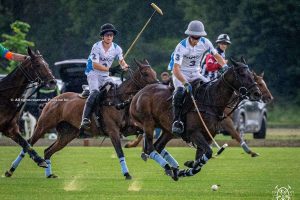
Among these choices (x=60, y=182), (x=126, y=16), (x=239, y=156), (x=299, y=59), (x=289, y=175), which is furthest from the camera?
(x=126, y=16)

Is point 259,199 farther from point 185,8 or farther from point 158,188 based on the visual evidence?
point 185,8

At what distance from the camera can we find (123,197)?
14.2m

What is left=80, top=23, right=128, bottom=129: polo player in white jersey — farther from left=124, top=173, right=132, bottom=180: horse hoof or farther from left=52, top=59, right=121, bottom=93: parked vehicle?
left=52, top=59, right=121, bottom=93: parked vehicle

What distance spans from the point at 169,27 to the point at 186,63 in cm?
3963

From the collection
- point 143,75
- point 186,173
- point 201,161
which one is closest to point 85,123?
point 143,75

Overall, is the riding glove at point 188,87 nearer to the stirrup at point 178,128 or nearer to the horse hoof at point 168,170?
the stirrup at point 178,128

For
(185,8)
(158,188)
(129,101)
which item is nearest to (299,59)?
(185,8)

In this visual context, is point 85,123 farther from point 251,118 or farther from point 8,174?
point 251,118

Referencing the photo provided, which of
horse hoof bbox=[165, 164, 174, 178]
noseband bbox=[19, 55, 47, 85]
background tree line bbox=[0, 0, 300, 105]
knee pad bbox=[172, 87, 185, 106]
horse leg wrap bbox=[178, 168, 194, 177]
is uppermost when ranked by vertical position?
knee pad bbox=[172, 87, 185, 106]

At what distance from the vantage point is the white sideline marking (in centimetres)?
1545

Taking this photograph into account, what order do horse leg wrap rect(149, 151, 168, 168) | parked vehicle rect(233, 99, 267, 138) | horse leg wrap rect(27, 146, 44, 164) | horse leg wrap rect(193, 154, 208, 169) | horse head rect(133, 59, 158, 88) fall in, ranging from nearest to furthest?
horse leg wrap rect(193, 154, 208, 169), horse leg wrap rect(149, 151, 168, 168), horse leg wrap rect(27, 146, 44, 164), horse head rect(133, 59, 158, 88), parked vehicle rect(233, 99, 267, 138)

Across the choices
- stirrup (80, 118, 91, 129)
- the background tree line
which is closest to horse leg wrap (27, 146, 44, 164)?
stirrup (80, 118, 91, 129)

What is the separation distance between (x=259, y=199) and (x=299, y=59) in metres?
37.0

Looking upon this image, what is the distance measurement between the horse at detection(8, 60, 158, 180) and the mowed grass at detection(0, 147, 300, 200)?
0.62 m
